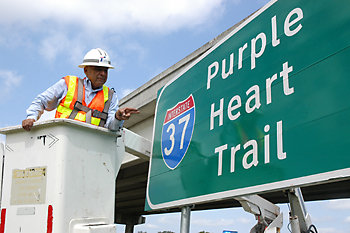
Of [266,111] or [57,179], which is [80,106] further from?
[266,111]

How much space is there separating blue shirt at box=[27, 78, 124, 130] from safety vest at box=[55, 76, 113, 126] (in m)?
0.05

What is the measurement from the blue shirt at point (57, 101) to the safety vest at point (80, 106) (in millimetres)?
51

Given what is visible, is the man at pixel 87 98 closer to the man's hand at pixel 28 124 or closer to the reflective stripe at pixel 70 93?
the reflective stripe at pixel 70 93

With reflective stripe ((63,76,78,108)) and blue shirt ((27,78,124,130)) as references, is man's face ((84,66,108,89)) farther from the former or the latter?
reflective stripe ((63,76,78,108))

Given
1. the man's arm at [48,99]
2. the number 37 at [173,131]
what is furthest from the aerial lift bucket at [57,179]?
Answer: the number 37 at [173,131]

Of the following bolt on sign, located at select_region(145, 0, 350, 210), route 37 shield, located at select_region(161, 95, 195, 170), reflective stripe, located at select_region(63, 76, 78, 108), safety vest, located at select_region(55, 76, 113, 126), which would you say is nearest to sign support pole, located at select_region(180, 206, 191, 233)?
bolt on sign, located at select_region(145, 0, 350, 210)

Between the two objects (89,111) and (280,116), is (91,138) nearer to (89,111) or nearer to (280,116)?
(89,111)

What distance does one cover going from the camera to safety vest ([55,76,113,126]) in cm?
427

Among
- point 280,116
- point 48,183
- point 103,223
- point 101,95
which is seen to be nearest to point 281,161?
point 280,116

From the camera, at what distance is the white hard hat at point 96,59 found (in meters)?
4.45

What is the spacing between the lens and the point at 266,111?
3.16 m

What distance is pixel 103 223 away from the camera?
12.2 ft

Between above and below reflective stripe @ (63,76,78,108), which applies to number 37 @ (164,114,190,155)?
below

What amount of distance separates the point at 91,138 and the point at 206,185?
1.25m
